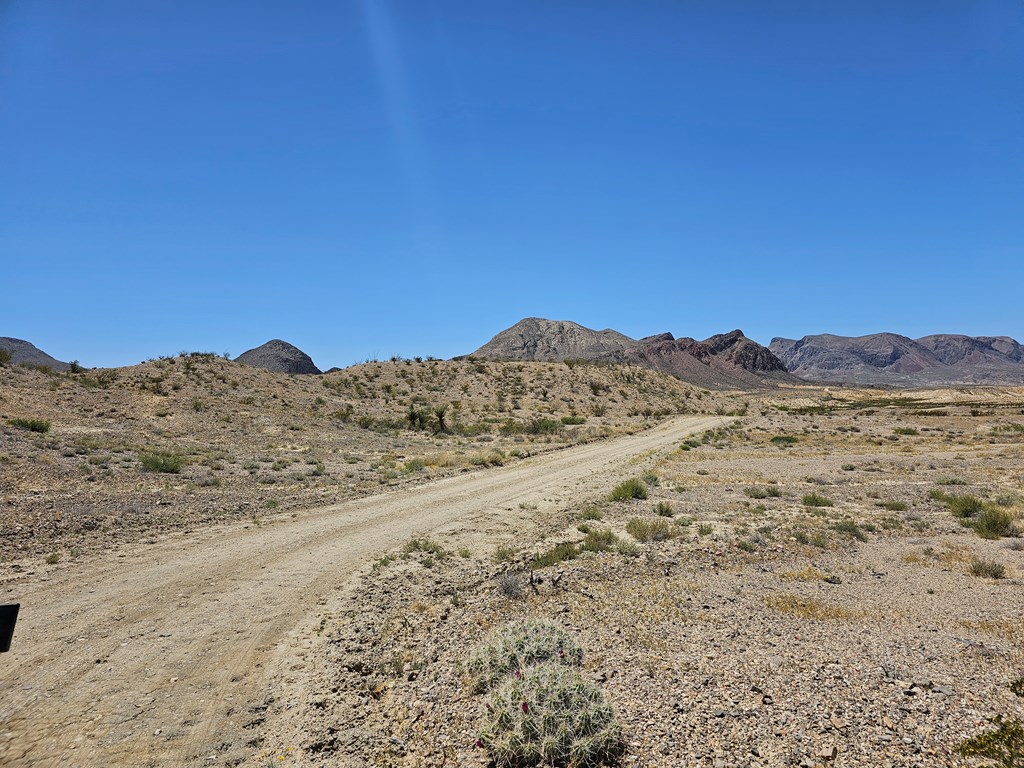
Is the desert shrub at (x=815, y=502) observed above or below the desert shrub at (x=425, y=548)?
below

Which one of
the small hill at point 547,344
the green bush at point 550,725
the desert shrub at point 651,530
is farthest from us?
the small hill at point 547,344

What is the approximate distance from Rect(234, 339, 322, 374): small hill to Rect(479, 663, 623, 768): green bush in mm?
109457

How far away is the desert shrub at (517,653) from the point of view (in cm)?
636

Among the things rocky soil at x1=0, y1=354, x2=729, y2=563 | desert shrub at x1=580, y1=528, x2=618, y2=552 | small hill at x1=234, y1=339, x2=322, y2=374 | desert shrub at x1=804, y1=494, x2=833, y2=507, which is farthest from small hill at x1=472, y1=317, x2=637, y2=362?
desert shrub at x1=580, y1=528, x2=618, y2=552

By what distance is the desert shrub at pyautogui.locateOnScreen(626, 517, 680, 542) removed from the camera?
44.3 ft

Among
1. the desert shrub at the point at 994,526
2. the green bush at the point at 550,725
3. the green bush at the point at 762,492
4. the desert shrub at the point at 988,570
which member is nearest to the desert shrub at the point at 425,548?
the green bush at the point at 550,725

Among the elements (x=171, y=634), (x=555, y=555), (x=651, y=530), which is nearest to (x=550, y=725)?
(x=171, y=634)

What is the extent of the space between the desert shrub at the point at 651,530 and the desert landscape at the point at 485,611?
0.22 ft

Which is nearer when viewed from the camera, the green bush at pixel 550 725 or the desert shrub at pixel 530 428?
the green bush at pixel 550 725

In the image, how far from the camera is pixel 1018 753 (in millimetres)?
4609

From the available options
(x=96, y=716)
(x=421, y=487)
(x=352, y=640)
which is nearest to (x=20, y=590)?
(x=96, y=716)

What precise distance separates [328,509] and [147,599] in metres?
7.61

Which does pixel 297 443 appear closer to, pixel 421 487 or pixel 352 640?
pixel 421 487

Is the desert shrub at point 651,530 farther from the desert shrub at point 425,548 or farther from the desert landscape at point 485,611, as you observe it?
the desert shrub at point 425,548
